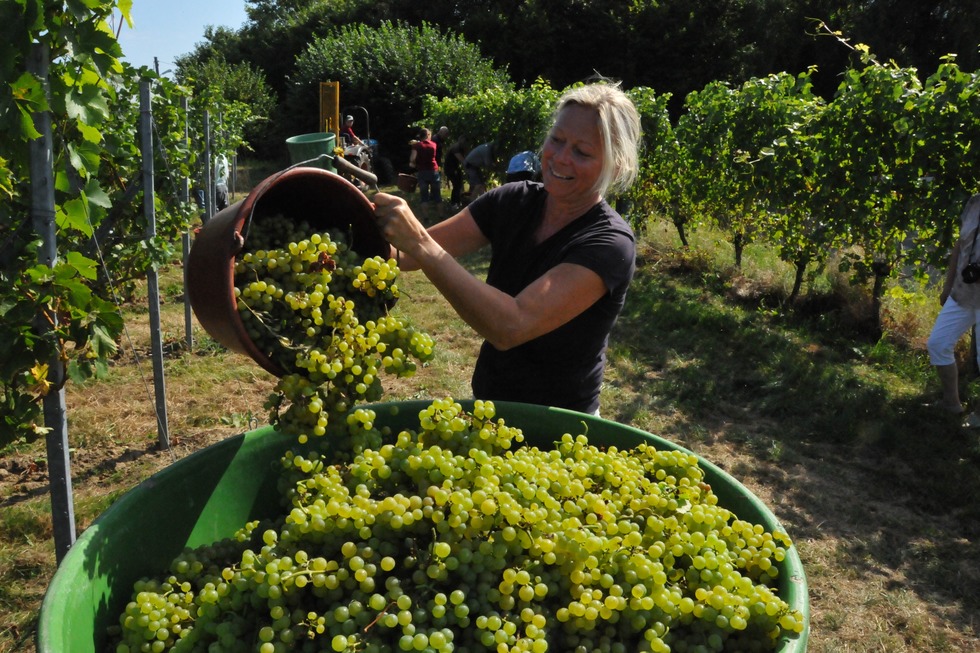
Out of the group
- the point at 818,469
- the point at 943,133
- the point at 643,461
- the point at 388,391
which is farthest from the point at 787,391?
the point at 643,461

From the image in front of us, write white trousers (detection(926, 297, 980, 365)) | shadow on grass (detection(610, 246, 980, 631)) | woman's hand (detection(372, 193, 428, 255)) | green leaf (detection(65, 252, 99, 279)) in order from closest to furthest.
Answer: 1. woman's hand (detection(372, 193, 428, 255))
2. green leaf (detection(65, 252, 99, 279))
3. shadow on grass (detection(610, 246, 980, 631))
4. white trousers (detection(926, 297, 980, 365))

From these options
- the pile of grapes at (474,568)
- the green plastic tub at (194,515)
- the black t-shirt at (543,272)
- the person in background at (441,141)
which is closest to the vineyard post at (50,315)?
the green plastic tub at (194,515)

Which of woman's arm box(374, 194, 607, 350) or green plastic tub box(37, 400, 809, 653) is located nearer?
green plastic tub box(37, 400, 809, 653)

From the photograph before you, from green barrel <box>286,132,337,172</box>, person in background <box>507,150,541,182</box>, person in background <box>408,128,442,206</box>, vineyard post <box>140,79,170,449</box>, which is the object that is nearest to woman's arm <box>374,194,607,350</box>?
green barrel <box>286,132,337,172</box>

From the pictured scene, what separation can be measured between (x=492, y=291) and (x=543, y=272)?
43 centimetres

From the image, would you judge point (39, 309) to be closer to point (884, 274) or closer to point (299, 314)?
point (299, 314)

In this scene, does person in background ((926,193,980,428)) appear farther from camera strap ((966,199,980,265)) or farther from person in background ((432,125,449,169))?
person in background ((432,125,449,169))

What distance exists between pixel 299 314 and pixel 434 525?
1.91 ft

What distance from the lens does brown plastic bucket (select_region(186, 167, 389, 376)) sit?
4.83 ft

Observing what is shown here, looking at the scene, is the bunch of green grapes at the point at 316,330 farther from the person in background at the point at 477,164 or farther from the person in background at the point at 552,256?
the person in background at the point at 477,164

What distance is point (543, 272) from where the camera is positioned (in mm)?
2254

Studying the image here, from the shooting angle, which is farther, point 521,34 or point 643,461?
point 521,34

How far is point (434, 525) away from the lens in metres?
1.26

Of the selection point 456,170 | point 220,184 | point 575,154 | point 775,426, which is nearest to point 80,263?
point 575,154
